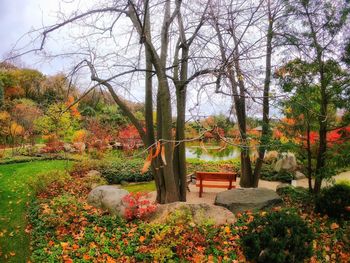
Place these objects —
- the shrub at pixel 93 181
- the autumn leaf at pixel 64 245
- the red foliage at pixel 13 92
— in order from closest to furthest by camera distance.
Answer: the autumn leaf at pixel 64 245 < the shrub at pixel 93 181 < the red foliage at pixel 13 92

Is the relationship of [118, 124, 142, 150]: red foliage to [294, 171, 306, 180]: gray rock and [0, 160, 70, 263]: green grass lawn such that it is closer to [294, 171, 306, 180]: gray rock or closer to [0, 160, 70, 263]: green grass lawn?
[0, 160, 70, 263]: green grass lawn

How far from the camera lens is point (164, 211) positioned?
21.0ft

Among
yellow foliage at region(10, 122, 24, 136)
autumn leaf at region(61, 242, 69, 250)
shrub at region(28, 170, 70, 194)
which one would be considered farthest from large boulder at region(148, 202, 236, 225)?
yellow foliage at region(10, 122, 24, 136)

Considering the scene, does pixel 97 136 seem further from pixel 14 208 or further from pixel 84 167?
pixel 14 208

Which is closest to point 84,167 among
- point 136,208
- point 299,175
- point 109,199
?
point 109,199

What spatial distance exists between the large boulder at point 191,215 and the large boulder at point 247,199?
80cm

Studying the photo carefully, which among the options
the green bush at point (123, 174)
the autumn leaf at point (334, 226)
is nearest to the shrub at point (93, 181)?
the green bush at point (123, 174)

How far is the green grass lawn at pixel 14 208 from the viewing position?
5719mm

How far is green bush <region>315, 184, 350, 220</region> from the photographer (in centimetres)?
682

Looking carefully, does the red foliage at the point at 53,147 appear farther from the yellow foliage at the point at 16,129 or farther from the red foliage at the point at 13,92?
the red foliage at the point at 13,92

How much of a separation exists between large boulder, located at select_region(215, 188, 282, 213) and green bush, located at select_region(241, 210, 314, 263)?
7.38 feet

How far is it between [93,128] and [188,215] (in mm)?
14099

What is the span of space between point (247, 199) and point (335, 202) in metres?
1.87

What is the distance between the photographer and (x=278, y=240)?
4.52m
